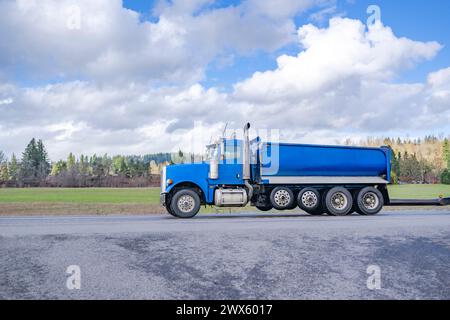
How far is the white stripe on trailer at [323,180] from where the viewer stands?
12992mm

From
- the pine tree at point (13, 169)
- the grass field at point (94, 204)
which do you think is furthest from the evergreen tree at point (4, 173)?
the grass field at point (94, 204)

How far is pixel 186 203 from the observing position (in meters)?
12.2

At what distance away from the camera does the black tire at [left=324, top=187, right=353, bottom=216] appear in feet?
43.0

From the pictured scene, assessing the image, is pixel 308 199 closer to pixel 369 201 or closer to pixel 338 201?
pixel 338 201

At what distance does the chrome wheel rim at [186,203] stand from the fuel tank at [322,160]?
2.65m

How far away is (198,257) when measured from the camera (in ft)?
18.7

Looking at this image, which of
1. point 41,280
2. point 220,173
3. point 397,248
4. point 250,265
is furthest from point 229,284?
point 220,173

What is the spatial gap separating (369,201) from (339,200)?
48.7 inches

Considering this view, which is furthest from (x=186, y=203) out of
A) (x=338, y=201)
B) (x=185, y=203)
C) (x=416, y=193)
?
(x=416, y=193)

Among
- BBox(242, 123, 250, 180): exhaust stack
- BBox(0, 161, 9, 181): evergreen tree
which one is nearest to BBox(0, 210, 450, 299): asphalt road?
BBox(242, 123, 250, 180): exhaust stack

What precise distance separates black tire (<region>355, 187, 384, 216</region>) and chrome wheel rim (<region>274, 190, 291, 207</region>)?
8.78 ft

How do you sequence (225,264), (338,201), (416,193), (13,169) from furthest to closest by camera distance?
(13,169), (416,193), (338,201), (225,264)

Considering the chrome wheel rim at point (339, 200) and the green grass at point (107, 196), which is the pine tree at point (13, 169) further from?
the chrome wheel rim at point (339, 200)

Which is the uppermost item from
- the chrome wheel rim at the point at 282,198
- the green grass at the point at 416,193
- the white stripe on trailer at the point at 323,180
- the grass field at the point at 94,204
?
the white stripe on trailer at the point at 323,180
